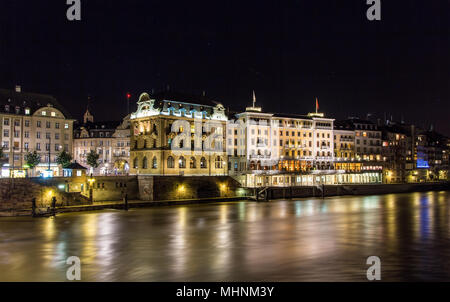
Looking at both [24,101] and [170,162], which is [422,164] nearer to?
[170,162]

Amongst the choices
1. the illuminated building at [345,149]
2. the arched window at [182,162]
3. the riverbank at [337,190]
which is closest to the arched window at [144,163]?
the arched window at [182,162]

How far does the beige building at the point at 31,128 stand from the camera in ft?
256

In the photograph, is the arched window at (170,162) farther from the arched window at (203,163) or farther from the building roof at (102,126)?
the building roof at (102,126)

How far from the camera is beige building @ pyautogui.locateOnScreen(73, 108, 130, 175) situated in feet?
345

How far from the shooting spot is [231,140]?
3730 inches

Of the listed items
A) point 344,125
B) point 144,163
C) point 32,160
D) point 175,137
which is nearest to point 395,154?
point 344,125

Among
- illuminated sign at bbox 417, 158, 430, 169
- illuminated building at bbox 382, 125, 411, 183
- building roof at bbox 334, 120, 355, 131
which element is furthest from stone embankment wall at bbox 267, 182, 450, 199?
illuminated sign at bbox 417, 158, 430, 169

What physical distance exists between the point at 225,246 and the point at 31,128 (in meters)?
59.2

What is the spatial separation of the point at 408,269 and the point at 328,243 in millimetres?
9600

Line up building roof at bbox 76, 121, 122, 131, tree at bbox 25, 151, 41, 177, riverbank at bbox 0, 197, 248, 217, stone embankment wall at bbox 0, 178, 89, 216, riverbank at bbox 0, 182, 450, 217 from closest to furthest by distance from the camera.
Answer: riverbank at bbox 0, 197, 248, 217 → stone embankment wall at bbox 0, 178, 89, 216 → riverbank at bbox 0, 182, 450, 217 → tree at bbox 25, 151, 41, 177 → building roof at bbox 76, 121, 122, 131

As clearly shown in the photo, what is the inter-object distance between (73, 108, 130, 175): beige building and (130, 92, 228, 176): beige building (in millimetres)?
23169

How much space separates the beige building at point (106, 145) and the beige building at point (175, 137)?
76.0 feet

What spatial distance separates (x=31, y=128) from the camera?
3194 inches

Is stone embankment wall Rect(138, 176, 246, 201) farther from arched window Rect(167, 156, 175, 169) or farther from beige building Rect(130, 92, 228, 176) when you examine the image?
arched window Rect(167, 156, 175, 169)
